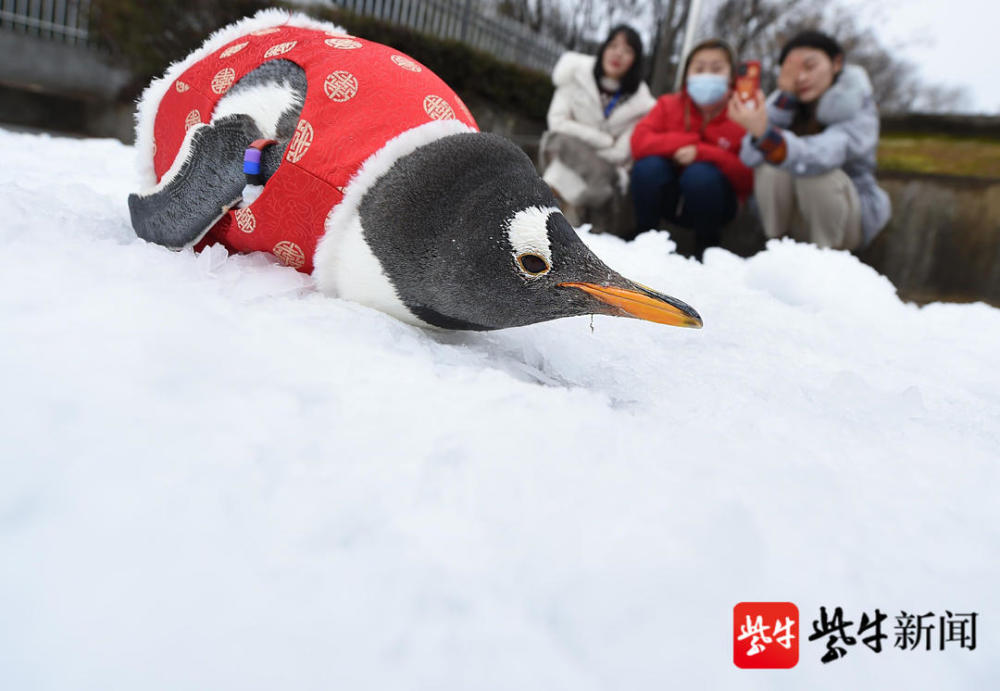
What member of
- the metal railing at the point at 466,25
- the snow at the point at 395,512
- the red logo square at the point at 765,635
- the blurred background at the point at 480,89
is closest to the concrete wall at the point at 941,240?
the blurred background at the point at 480,89

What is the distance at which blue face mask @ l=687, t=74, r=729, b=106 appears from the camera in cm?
236

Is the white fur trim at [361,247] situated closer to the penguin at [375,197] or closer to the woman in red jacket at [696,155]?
the penguin at [375,197]

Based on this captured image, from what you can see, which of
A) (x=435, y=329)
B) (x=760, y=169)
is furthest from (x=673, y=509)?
(x=760, y=169)

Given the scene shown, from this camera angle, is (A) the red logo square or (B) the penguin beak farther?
(B) the penguin beak

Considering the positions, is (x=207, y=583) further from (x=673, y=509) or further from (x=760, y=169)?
(x=760, y=169)

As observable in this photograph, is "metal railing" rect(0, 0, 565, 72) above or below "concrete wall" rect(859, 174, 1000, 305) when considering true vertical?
above

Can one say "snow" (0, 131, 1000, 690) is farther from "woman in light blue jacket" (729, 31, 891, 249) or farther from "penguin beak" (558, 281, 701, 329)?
"woman in light blue jacket" (729, 31, 891, 249)

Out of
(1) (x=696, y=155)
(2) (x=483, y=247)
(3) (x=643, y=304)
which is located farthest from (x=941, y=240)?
(2) (x=483, y=247)

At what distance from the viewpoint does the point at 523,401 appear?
25.1 inches

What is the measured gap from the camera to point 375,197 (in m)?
0.82

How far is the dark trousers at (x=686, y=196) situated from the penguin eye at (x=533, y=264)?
1792mm

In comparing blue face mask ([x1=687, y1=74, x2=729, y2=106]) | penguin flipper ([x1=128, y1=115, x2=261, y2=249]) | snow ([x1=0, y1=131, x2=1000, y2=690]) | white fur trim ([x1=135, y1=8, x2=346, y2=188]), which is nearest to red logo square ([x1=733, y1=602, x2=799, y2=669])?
snow ([x1=0, y1=131, x2=1000, y2=690])

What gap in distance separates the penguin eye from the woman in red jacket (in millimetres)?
1792

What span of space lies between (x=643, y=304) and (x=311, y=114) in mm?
527
